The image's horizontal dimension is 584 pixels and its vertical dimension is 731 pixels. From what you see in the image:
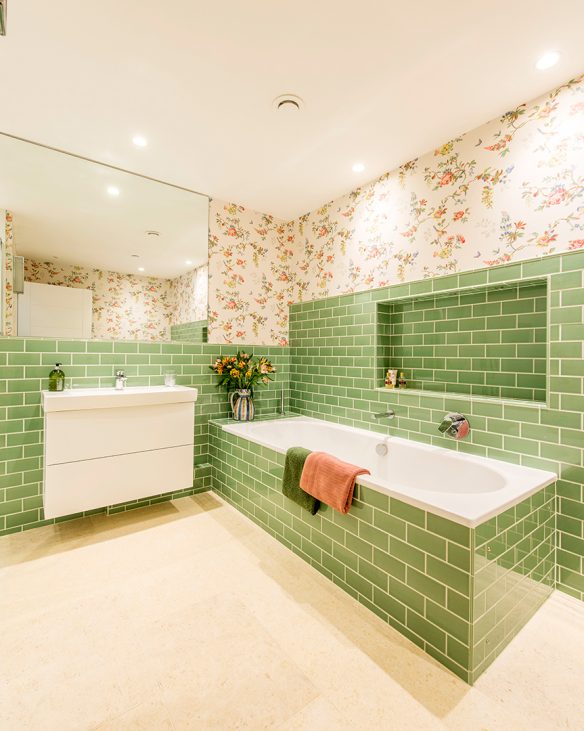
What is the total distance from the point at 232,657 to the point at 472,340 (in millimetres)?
2165

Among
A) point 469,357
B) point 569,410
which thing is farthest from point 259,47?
point 569,410

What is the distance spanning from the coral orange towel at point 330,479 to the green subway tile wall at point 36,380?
1.21 metres

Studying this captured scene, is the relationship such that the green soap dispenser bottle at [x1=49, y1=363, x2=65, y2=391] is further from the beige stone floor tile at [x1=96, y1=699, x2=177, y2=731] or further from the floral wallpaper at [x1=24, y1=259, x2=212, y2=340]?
the beige stone floor tile at [x1=96, y1=699, x2=177, y2=731]

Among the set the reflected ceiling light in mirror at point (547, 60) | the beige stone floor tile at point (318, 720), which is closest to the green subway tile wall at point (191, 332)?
the beige stone floor tile at point (318, 720)

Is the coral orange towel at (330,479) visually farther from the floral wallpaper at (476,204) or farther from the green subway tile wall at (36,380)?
the floral wallpaper at (476,204)

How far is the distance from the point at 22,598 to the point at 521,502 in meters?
2.39

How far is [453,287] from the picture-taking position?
2.23 meters

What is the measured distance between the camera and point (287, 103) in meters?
1.96

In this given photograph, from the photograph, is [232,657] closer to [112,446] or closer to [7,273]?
[112,446]

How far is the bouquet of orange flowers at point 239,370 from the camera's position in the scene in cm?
309

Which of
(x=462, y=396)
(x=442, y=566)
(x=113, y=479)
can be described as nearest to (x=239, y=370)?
(x=113, y=479)

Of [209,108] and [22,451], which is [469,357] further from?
[22,451]

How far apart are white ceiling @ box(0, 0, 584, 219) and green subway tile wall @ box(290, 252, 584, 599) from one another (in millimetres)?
937

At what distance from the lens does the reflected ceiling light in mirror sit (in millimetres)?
1630
